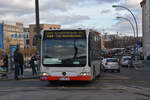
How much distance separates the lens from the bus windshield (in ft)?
44.8

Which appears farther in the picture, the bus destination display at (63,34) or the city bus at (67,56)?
the bus destination display at (63,34)

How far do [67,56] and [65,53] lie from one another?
18cm

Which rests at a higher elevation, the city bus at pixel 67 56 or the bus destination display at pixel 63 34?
the bus destination display at pixel 63 34

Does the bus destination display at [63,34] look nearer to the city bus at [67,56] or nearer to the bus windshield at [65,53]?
the city bus at [67,56]

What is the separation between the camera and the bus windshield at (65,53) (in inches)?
537

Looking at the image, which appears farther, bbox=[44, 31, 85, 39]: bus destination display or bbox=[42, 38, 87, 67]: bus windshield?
bbox=[44, 31, 85, 39]: bus destination display

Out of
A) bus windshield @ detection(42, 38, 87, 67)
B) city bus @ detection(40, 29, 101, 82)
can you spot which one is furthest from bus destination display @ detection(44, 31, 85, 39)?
bus windshield @ detection(42, 38, 87, 67)

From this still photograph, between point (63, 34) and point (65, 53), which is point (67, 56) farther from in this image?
point (63, 34)

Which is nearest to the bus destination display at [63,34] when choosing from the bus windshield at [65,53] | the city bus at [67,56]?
the city bus at [67,56]

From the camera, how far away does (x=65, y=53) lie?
13.7 metres

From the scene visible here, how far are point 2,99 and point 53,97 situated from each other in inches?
73.9

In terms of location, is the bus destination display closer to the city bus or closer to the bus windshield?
the city bus

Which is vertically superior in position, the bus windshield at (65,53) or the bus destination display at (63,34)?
the bus destination display at (63,34)

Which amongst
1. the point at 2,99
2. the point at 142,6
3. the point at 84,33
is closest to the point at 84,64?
the point at 84,33
